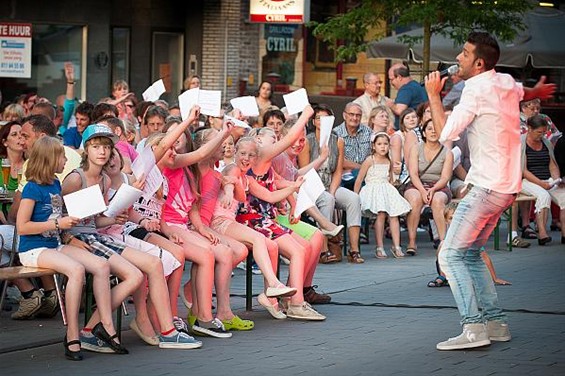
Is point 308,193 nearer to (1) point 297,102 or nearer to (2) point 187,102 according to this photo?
(1) point 297,102

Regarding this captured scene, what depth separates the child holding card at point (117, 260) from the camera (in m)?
9.94

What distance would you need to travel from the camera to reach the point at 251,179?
12078mm

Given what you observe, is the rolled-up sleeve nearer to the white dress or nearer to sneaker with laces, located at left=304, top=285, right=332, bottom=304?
sneaker with laces, located at left=304, top=285, right=332, bottom=304

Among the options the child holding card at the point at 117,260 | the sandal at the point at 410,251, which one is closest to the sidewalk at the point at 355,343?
the child holding card at the point at 117,260

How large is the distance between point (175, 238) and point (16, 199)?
1.59 meters

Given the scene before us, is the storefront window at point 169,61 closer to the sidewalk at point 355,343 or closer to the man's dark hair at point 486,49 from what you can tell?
the sidewalk at point 355,343

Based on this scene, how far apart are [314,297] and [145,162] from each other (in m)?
2.73

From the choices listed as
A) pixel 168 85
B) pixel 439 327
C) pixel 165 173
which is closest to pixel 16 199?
pixel 165 173

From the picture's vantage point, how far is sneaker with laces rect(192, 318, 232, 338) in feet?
34.9

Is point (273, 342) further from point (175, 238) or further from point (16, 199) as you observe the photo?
point (16, 199)

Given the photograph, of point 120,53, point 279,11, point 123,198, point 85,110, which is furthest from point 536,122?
point 120,53

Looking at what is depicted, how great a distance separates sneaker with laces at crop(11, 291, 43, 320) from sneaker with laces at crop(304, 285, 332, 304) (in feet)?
7.90

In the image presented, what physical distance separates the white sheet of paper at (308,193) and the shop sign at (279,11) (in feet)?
50.6

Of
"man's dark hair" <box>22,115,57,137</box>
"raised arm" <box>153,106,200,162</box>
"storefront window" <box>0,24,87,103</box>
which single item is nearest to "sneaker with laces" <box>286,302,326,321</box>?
"raised arm" <box>153,106,200,162</box>
